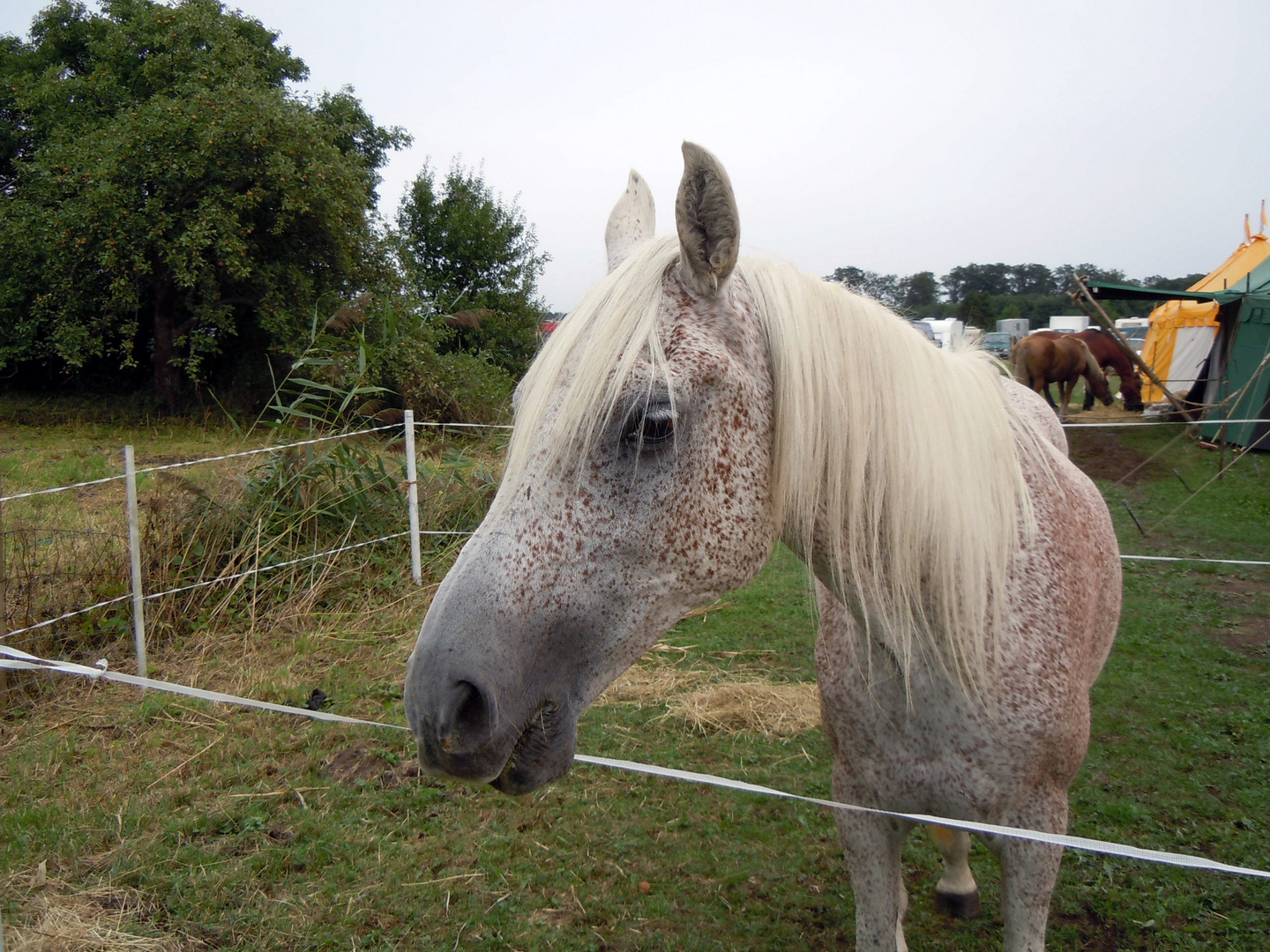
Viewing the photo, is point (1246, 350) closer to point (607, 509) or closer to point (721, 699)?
point (721, 699)

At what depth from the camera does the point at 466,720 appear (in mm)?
1123

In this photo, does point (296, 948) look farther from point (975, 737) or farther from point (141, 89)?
point (141, 89)

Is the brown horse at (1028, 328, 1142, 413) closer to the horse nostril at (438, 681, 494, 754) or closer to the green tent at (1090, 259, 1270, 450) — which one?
the green tent at (1090, 259, 1270, 450)

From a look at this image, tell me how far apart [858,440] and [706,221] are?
19.4 inches

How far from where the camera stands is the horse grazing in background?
1187 millimetres

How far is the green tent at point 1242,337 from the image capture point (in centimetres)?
1027

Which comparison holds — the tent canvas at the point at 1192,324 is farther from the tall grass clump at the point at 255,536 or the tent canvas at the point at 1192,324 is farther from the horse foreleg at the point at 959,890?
the horse foreleg at the point at 959,890

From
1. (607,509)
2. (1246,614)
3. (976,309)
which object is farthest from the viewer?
(976,309)

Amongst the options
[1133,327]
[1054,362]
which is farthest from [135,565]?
[1133,327]

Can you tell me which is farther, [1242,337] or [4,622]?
[1242,337]

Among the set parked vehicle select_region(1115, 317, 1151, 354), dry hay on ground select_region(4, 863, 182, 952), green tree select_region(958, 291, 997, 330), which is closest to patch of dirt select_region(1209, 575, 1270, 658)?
dry hay on ground select_region(4, 863, 182, 952)

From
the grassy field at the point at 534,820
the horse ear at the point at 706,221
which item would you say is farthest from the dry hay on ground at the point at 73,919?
the horse ear at the point at 706,221

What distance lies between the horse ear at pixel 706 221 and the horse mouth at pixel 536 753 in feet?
2.54

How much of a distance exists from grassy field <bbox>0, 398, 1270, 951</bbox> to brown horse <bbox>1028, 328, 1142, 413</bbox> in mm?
11369
